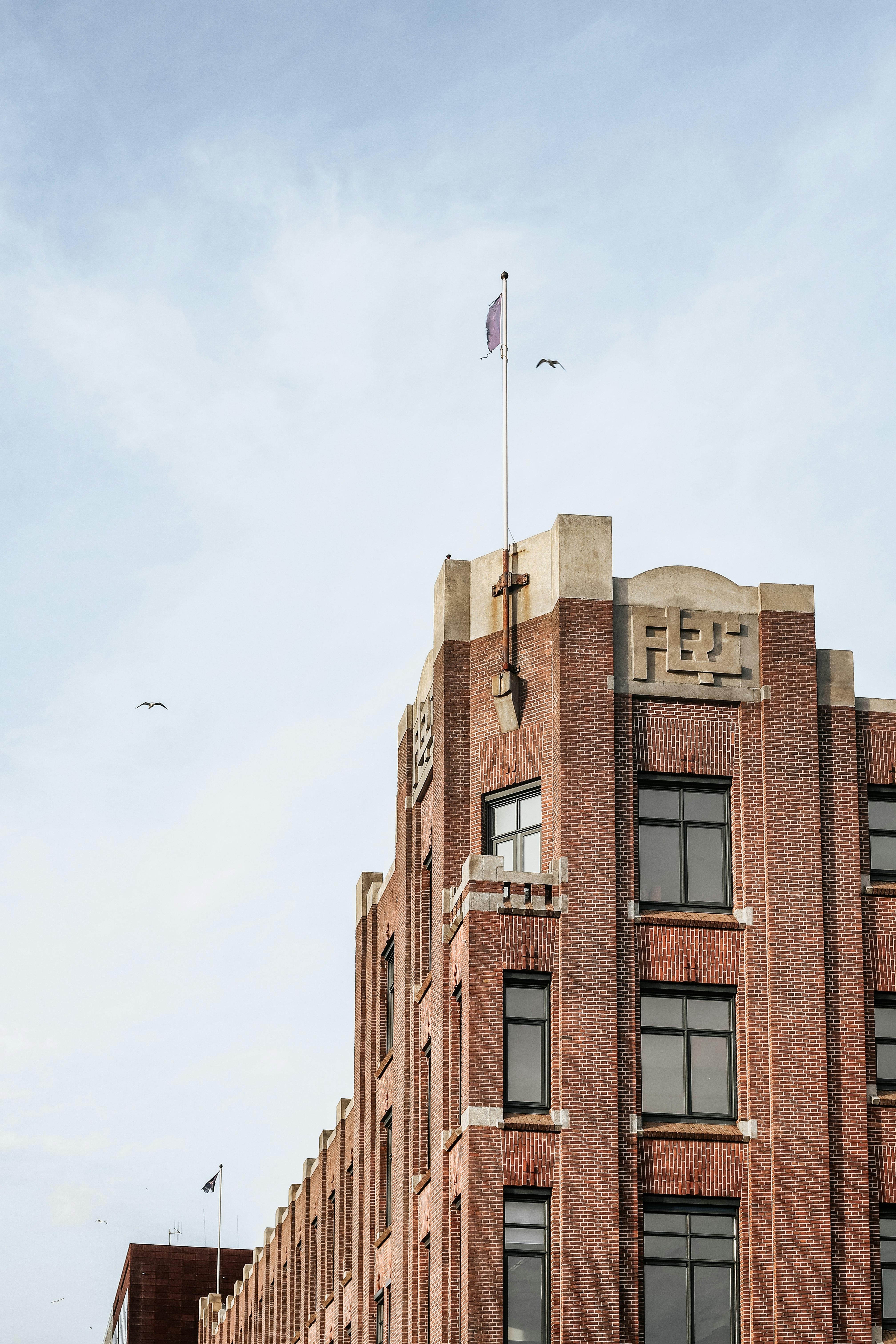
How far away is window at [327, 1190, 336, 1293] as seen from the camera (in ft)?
220

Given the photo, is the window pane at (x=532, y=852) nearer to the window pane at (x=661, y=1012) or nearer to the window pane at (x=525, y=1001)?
the window pane at (x=525, y=1001)

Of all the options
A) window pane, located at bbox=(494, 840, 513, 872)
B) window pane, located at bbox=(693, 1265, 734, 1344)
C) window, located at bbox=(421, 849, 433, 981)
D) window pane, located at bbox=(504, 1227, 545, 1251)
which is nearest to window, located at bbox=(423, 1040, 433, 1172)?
window, located at bbox=(421, 849, 433, 981)

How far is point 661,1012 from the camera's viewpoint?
45.3 metres

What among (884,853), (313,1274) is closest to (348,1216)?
(313,1274)

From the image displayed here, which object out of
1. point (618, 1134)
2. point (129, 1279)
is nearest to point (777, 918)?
point (618, 1134)

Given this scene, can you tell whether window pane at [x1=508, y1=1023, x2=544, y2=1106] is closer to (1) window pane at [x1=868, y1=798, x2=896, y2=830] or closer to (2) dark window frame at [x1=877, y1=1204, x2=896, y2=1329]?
(2) dark window frame at [x1=877, y1=1204, x2=896, y2=1329]

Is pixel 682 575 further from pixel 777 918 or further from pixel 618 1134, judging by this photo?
pixel 618 1134

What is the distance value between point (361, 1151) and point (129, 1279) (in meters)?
57.7

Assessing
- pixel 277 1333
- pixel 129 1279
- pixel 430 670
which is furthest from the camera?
pixel 129 1279

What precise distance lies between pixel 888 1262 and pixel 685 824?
10054 millimetres

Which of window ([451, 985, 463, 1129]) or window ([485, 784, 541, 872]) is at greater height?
window ([485, 784, 541, 872])

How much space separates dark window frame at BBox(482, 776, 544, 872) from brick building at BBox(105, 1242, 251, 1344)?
227 ft

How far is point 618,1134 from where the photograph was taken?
144 ft

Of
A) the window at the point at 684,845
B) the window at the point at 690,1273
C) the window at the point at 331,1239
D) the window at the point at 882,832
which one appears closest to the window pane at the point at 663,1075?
the window at the point at 690,1273
